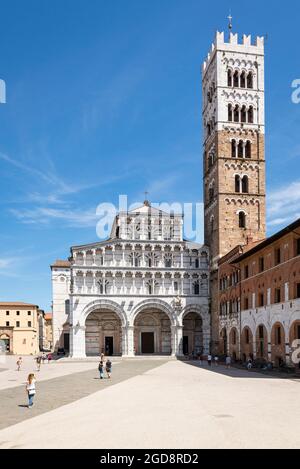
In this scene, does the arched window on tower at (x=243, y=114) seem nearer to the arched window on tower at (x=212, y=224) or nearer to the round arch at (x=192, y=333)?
the arched window on tower at (x=212, y=224)

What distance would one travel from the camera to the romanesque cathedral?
61719 millimetres

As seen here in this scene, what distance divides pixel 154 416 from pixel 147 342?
48.2 meters

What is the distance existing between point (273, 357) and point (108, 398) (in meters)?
20.9

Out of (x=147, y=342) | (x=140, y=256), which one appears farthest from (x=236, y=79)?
(x=147, y=342)

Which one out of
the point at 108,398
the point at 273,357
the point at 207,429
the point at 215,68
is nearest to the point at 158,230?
the point at 215,68

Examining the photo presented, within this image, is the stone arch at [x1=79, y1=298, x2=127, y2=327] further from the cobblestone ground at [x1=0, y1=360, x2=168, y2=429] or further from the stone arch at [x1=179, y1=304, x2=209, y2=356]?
the cobblestone ground at [x1=0, y1=360, x2=168, y2=429]

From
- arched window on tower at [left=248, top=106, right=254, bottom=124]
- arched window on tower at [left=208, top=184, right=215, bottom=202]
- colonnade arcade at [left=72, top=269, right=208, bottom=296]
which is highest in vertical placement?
arched window on tower at [left=248, top=106, right=254, bottom=124]

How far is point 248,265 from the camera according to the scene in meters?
48.7

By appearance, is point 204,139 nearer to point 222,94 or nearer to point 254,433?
point 222,94

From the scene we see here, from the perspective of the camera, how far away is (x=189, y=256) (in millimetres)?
64438

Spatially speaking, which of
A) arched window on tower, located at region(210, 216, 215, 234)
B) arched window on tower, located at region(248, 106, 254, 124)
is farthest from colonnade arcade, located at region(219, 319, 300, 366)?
arched window on tower, located at region(248, 106, 254, 124)

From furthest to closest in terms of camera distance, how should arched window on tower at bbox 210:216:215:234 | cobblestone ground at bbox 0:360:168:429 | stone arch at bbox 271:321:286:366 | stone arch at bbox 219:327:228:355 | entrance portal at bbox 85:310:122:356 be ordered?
entrance portal at bbox 85:310:122:356 → arched window on tower at bbox 210:216:215:234 → stone arch at bbox 219:327:228:355 → stone arch at bbox 271:321:286:366 → cobblestone ground at bbox 0:360:168:429

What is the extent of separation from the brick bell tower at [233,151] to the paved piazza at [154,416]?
33.3 meters

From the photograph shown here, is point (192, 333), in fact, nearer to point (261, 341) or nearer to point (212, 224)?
point (212, 224)
